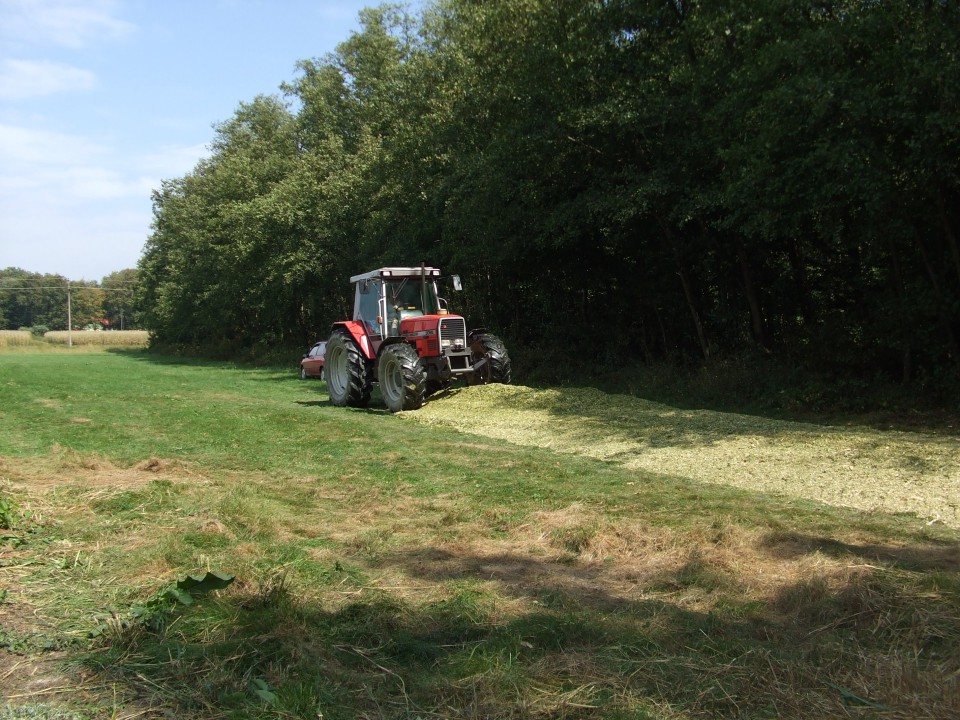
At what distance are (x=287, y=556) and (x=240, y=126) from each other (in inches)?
1960

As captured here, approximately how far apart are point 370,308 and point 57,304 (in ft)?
396

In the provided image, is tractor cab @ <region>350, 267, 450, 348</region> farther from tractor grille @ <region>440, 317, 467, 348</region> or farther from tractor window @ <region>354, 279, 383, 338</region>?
tractor grille @ <region>440, 317, 467, 348</region>

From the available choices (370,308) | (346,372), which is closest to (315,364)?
(346,372)

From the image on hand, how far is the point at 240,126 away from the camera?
50.3 metres

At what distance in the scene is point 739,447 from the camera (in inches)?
357

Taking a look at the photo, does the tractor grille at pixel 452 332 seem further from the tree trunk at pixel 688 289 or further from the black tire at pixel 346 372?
the tree trunk at pixel 688 289

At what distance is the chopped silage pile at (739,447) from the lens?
7.12m

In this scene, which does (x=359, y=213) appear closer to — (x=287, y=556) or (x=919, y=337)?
(x=919, y=337)

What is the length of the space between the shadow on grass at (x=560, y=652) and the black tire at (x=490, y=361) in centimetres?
1011

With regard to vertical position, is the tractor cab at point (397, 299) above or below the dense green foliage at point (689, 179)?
below

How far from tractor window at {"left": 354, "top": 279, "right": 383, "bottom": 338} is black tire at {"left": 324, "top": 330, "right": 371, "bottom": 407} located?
0.44 metres

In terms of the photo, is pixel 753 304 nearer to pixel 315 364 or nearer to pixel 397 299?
pixel 397 299

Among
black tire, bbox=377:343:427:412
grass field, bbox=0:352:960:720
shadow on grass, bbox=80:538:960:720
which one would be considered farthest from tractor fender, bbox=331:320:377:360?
shadow on grass, bbox=80:538:960:720

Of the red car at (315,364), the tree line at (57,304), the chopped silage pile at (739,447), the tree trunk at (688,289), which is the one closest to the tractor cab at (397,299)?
the chopped silage pile at (739,447)
